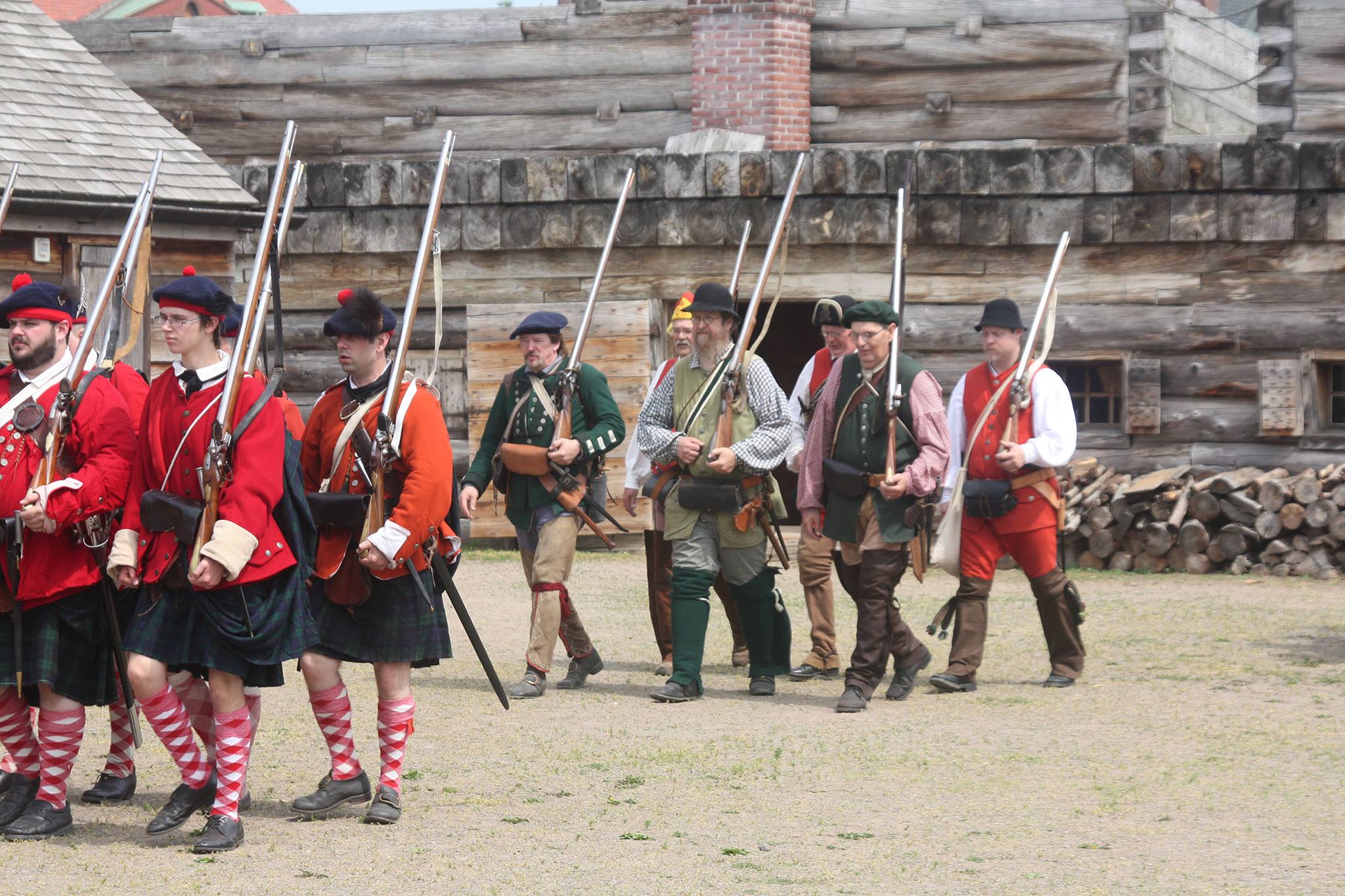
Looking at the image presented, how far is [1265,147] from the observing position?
12.3 meters

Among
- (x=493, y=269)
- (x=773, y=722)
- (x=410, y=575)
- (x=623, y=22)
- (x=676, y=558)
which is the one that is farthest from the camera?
(x=623, y=22)

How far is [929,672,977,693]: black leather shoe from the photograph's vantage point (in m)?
8.00

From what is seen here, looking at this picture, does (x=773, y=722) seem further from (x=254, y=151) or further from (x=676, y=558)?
(x=254, y=151)

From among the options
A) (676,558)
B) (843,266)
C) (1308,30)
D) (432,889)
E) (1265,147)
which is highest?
(1308,30)

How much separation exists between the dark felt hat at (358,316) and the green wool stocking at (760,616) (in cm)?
291

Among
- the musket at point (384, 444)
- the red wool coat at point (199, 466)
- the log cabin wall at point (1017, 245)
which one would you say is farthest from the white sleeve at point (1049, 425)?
the log cabin wall at point (1017, 245)

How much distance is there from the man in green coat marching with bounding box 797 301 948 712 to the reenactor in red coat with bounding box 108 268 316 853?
10.1ft

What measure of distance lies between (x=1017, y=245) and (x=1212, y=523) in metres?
2.49

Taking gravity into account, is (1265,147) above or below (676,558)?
above

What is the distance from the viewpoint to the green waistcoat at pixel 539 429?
823 cm

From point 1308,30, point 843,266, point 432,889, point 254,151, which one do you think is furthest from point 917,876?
point 254,151

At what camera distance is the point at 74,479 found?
5344mm

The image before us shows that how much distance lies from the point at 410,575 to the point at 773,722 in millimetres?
2225

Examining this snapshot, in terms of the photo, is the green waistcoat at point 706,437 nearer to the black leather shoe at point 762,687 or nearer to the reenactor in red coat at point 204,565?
the black leather shoe at point 762,687
